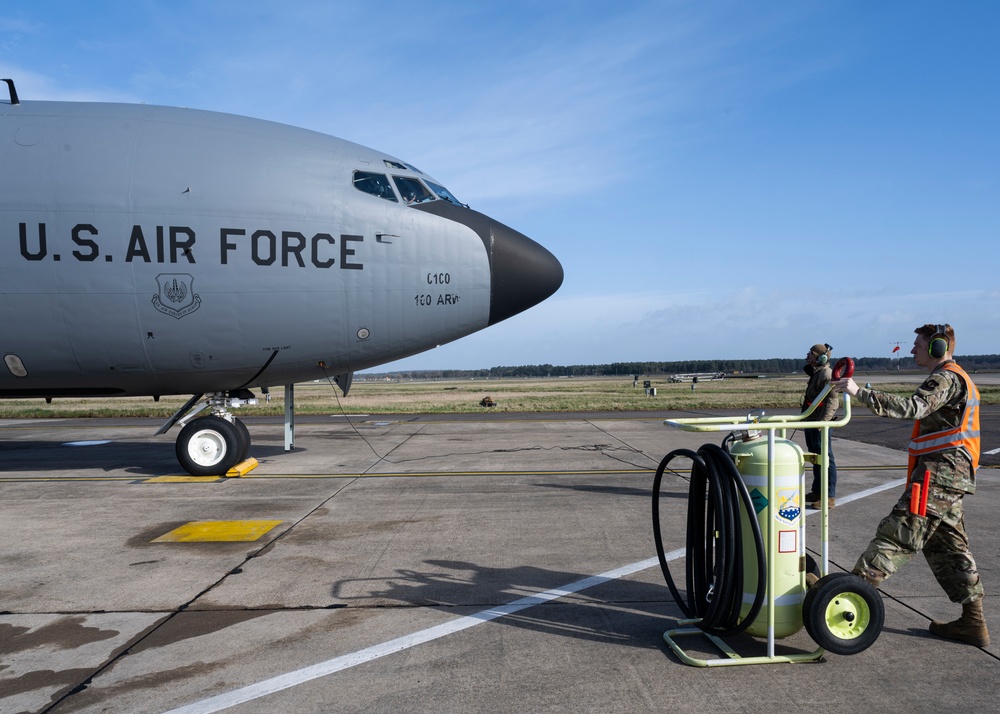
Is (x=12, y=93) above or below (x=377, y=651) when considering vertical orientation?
above

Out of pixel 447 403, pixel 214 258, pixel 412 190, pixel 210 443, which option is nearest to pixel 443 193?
pixel 412 190

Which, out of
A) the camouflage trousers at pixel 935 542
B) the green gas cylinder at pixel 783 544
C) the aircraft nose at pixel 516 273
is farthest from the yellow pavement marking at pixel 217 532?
the camouflage trousers at pixel 935 542

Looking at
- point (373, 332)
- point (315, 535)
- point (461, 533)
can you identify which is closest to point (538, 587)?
point (461, 533)

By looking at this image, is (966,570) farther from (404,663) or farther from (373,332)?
(373,332)

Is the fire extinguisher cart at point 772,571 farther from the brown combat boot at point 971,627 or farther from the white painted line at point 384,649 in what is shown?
the white painted line at point 384,649

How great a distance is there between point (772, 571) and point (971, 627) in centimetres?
155

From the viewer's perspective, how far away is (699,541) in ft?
17.2

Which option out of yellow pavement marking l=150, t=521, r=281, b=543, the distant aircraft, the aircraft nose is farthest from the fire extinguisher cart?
the distant aircraft

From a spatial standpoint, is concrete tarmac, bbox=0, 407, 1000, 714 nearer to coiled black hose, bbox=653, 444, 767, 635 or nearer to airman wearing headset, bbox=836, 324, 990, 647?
coiled black hose, bbox=653, 444, 767, 635

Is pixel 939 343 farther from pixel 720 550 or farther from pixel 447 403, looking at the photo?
pixel 447 403

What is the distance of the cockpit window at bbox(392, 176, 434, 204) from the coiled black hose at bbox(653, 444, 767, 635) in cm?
830

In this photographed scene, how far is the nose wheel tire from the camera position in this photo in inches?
491

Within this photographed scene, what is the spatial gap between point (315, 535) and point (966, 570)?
21.4ft

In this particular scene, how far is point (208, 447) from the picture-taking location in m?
12.6
